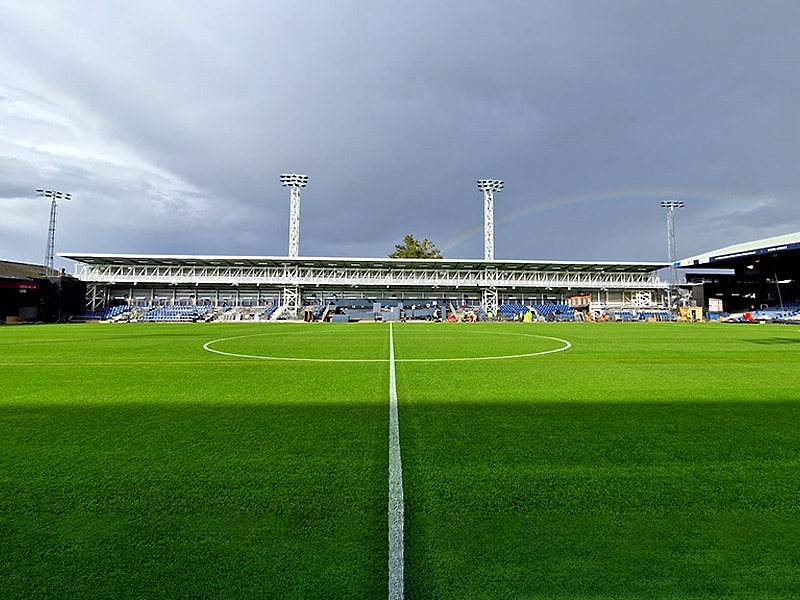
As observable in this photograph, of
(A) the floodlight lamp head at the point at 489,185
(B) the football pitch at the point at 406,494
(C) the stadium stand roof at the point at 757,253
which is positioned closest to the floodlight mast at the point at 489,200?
(A) the floodlight lamp head at the point at 489,185

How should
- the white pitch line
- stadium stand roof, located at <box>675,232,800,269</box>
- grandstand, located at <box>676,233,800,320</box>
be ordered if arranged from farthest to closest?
grandstand, located at <box>676,233,800,320</box>, stadium stand roof, located at <box>675,232,800,269</box>, the white pitch line

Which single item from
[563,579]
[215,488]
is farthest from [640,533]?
[215,488]

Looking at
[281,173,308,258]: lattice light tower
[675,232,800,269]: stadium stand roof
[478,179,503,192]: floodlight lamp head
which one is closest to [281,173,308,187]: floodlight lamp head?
[281,173,308,258]: lattice light tower

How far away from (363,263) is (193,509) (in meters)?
51.8

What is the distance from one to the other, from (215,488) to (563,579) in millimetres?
2185

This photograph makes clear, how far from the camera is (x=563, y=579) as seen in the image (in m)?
1.89

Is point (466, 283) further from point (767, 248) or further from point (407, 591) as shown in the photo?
point (407, 591)

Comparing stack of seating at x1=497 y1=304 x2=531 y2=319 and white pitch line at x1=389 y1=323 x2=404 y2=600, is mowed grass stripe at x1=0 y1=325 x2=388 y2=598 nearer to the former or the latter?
white pitch line at x1=389 y1=323 x2=404 y2=600

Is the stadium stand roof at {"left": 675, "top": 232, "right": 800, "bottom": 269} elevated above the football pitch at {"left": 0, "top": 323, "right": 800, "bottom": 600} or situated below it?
above

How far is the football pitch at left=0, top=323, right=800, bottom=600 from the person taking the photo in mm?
1908

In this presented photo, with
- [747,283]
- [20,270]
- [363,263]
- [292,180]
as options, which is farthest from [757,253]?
[20,270]

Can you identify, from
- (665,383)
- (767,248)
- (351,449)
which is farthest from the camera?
(767,248)

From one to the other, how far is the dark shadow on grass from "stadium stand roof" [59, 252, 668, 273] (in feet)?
160

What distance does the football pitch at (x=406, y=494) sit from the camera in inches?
75.1
